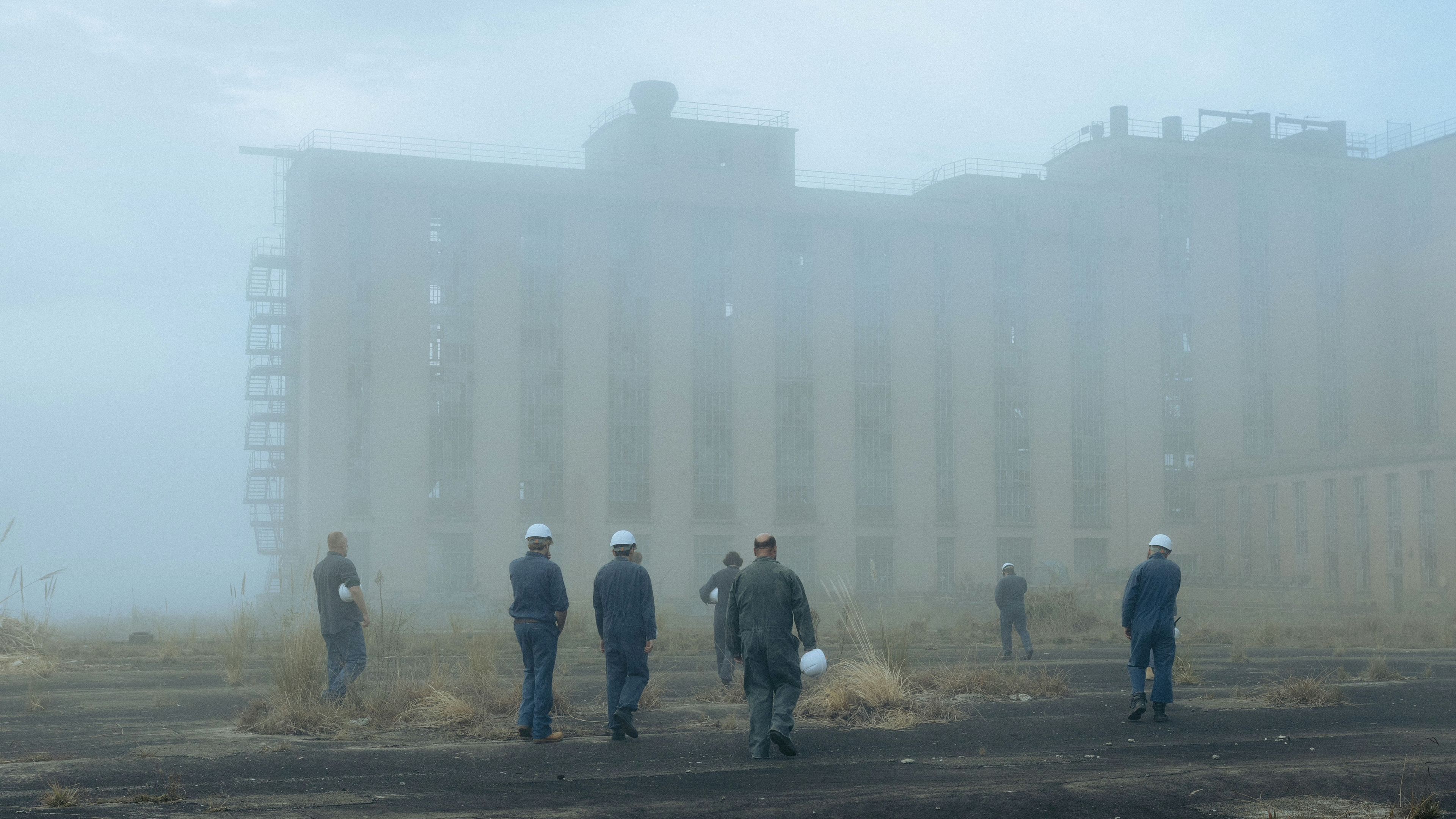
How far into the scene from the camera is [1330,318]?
69.1 m

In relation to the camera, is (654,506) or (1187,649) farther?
(654,506)

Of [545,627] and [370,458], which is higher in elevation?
[370,458]

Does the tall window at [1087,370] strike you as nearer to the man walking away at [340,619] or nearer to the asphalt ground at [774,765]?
the asphalt ground at [774,765]

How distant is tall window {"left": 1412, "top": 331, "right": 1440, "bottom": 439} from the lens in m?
67.1

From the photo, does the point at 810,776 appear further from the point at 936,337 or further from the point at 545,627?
the point at 936,337

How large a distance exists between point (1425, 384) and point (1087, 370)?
59.5ft

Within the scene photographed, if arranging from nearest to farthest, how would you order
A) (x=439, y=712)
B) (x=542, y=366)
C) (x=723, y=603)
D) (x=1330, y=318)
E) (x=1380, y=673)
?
(x=439, y=712) → (x=723, y=603) → (x=1380, y=673) → (x=542, y=366) → (x=1330, y=318)

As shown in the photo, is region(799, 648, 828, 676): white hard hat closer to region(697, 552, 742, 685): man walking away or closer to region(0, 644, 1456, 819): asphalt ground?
region(0, 644, 1456, 819): asphalt ground

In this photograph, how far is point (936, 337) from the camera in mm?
65438

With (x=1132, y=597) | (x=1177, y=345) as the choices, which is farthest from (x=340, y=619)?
(x=1177, y=345)

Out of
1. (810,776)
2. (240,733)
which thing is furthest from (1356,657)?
(240,733)

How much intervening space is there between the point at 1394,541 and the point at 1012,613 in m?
42.7

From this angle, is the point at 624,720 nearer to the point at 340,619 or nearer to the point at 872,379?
the point at 340,619

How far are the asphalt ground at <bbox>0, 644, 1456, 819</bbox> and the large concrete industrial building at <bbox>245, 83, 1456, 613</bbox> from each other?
4042cm
